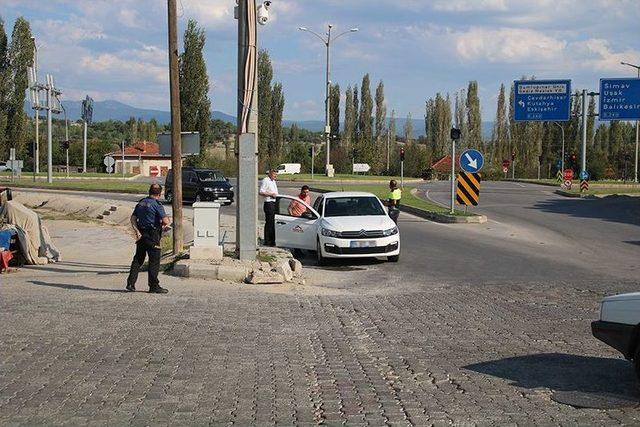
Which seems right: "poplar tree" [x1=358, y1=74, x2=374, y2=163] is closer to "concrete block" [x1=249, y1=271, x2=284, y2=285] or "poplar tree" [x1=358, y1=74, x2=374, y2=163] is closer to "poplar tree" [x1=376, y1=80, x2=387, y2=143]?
"poplar tree" [x1=376, y1=80, x2=387, y2=143]

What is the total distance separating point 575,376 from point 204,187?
30.5 m

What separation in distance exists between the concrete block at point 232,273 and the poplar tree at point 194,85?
47318 millimetres

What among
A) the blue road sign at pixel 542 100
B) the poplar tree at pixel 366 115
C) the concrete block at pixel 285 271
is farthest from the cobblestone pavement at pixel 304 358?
the poplar tree at pixel 366 115

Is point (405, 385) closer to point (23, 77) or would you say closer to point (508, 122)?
point (23, 77)

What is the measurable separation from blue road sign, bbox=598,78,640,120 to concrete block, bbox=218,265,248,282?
34542 millimetres

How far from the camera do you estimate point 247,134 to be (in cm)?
1470

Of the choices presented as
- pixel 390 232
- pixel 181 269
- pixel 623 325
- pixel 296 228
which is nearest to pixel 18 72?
pixel 296 228

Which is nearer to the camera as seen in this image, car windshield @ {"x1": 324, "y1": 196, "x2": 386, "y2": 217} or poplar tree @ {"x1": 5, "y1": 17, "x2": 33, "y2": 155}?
car windshield @ {"x1": 324, "y1": 196, "x2": 386, "y2": 217}

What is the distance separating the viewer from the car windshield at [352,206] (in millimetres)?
17547

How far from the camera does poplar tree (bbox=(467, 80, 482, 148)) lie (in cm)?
10081

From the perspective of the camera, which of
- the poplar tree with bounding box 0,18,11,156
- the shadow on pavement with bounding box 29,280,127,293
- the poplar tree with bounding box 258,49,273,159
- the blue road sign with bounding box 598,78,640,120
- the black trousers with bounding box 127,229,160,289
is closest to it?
the black trousers with bounding box 127,229,160,289

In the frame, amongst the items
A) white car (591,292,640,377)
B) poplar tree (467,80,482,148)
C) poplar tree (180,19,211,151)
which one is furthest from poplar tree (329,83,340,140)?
white car (591,292,640,377)

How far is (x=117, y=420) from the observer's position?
6.18m

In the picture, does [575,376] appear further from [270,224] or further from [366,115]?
[366,115]
